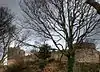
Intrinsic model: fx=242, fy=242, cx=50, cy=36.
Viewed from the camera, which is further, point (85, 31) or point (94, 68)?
point (94, 68)

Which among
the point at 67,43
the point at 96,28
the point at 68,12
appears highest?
the point at 68,12

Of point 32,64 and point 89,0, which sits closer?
point 89,0

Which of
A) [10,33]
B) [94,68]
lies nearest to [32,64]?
[10,33]

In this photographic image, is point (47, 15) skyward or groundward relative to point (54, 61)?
skyward

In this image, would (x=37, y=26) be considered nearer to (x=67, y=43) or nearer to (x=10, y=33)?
(x=67, y=43)

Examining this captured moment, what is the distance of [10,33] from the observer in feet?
98.5

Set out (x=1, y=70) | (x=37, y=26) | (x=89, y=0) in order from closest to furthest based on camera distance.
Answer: (x=89, y=0) < (x=37, y=26) < (x=1, y=70)

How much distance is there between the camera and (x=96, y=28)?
2348 cm

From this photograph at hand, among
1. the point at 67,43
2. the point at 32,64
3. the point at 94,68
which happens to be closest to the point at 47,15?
the point at 67,43

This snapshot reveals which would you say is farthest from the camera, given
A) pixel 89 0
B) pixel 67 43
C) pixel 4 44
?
pixel 4 44

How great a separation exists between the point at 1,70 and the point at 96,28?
19654 mm

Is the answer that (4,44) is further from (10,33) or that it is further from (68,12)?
(68,12)

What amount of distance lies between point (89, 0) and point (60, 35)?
16.0 metres

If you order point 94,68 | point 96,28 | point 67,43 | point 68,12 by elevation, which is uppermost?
point 68,12
